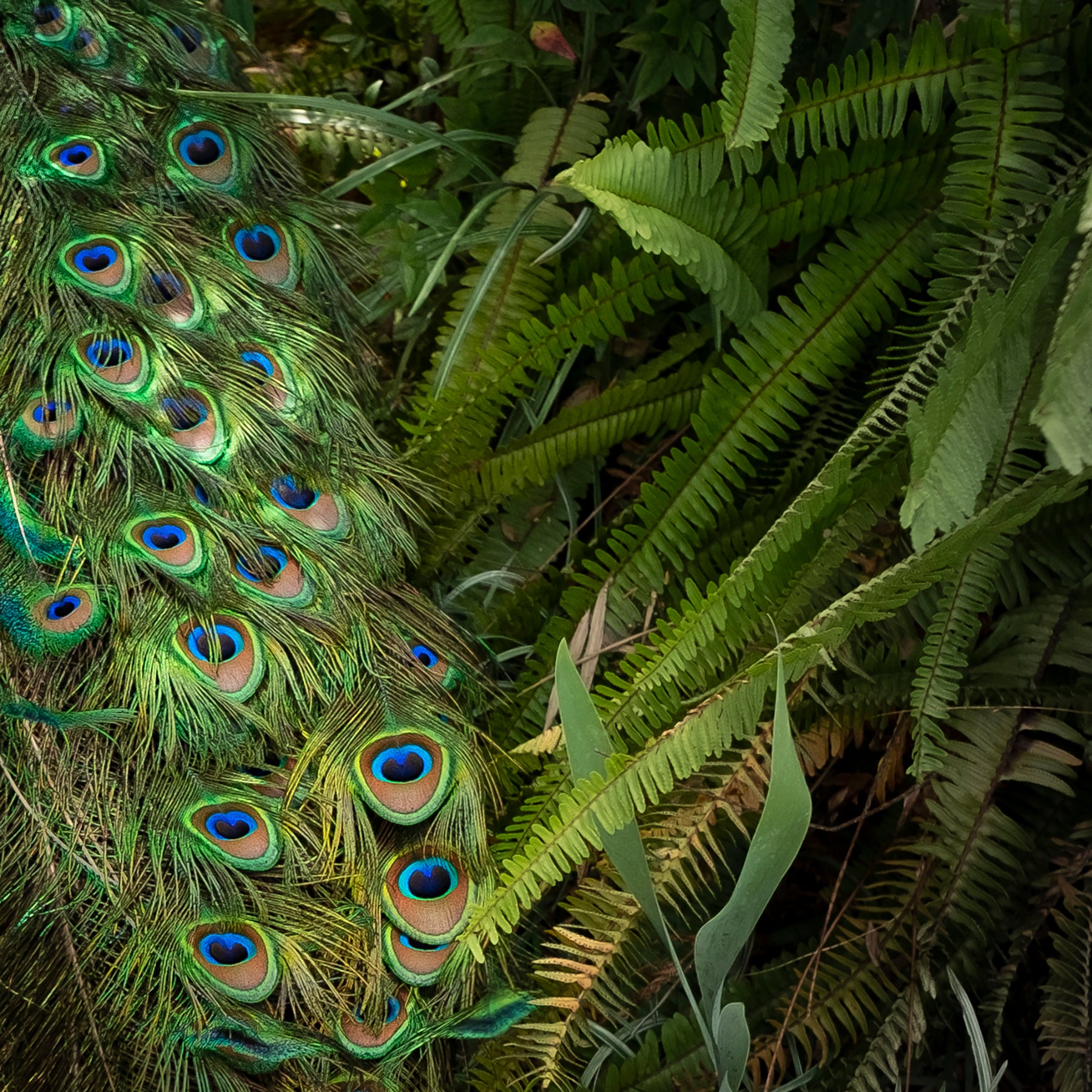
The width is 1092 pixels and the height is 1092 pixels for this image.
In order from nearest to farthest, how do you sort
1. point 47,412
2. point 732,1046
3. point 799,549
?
1. point 732,1046
2. point 799,549
3. point 47,412

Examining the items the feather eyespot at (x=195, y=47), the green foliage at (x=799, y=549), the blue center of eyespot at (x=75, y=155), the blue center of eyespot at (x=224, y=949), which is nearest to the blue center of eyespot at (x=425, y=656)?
the green foliage at (x=799, y=549)

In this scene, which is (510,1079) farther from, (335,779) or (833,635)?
(833,635)

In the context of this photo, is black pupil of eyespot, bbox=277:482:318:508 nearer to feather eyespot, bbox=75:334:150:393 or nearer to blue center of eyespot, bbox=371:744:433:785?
feather eyespot, bbox=75:334:150:393

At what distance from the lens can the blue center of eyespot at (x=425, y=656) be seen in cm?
142

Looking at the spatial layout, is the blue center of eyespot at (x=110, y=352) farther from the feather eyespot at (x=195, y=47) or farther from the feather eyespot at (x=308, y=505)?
the feather eyespot at (x=195, y=47)

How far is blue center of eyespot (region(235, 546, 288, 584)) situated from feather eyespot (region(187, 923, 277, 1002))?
0.45 metres

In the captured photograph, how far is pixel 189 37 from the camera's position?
1658mm

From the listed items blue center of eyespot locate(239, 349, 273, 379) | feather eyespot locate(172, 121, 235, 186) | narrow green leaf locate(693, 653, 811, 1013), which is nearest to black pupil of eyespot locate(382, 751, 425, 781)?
narrow green leaf locate(693, 653, 811, 1013)

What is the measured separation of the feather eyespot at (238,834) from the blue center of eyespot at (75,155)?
987 mm

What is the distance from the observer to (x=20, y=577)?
134 centimetres

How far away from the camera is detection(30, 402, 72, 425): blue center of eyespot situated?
1395 mm

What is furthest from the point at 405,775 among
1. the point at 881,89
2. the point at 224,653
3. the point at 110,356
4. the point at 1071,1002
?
the point at 881,89

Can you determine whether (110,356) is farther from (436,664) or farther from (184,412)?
(436,664)

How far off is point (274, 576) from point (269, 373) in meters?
0.32
